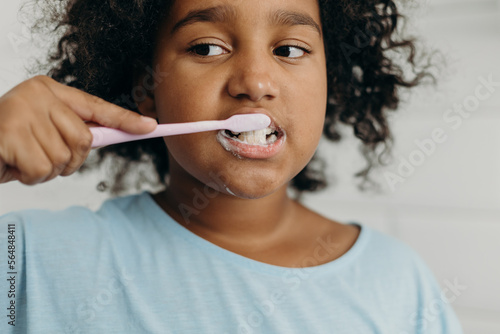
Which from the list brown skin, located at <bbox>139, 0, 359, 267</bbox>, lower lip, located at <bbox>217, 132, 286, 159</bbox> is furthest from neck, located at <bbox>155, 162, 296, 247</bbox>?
lower lip, located at <bbox>217, 132, 286, 159</bbox>

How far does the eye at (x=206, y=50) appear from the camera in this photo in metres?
0.65

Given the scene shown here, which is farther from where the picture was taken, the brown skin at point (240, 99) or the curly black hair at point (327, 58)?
the curly black hair at point (327, 58)

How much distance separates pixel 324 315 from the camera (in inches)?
27.2

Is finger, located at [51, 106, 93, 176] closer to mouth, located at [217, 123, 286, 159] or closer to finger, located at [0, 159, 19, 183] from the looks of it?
finger, located at [0, 159, 19, 183]

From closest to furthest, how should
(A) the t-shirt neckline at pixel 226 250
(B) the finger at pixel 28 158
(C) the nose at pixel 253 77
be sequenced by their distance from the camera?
(B) the finger at pixel 28 158
(C) the nose at pixel 253 77
(A) the t-shirt neckline at pixel 226 250

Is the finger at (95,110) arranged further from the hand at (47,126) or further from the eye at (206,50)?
the eye at (206,50)

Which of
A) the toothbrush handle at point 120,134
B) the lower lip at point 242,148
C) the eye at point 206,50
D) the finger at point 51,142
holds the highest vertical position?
the eye at point 206,50

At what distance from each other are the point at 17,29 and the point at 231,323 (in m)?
0.70

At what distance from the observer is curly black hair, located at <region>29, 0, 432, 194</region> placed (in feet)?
2.40

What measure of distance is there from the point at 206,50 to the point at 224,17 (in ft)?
0.16

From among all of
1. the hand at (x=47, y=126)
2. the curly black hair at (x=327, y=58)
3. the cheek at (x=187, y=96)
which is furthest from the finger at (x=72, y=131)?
the curly black hair at (x=327, y=58)

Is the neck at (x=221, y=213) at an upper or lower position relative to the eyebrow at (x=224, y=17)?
lower

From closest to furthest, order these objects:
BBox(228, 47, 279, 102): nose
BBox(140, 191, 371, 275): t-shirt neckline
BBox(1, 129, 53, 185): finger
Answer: BBox(1, 129, 53, 185): finger → BBox(228, 47, 279, 102): nose → BBox(140, 191, 371, 275): t-shirt neckline

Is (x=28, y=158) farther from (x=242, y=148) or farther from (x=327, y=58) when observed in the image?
(x=327, y=58)
